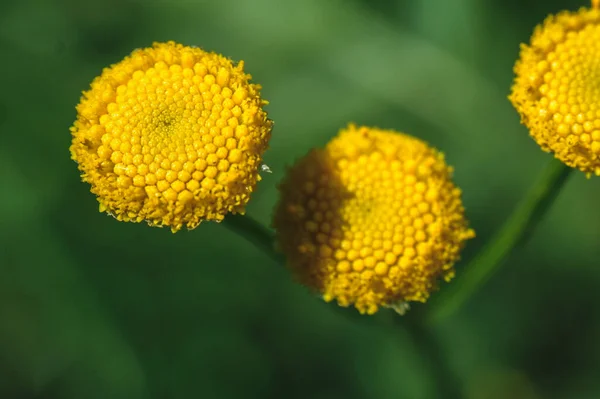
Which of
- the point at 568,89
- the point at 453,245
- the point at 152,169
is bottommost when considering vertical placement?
the point at 152,169

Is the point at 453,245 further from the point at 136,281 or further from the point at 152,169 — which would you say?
the point at 136,281

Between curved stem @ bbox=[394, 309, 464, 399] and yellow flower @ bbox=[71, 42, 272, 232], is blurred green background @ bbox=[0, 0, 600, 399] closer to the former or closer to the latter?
curved stem @ bbox=[394, 309, 464, 399]

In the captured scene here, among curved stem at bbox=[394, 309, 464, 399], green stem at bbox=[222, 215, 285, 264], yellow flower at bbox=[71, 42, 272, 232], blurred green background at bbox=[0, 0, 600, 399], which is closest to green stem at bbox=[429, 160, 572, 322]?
curved stem at bbox=[394, 309, 464, 399]

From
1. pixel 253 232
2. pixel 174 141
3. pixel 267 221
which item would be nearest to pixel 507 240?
pixel 253 232

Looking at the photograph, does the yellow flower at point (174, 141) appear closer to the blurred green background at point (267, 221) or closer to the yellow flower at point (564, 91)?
the yellow flower at point (564, 91)

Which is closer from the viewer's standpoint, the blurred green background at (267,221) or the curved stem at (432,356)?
the curved stem at (432,356)

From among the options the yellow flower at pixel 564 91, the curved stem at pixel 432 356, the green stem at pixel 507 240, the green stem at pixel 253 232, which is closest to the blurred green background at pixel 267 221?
the curved stem at pixel 432 356

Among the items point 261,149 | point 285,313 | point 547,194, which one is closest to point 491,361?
point 285,313
